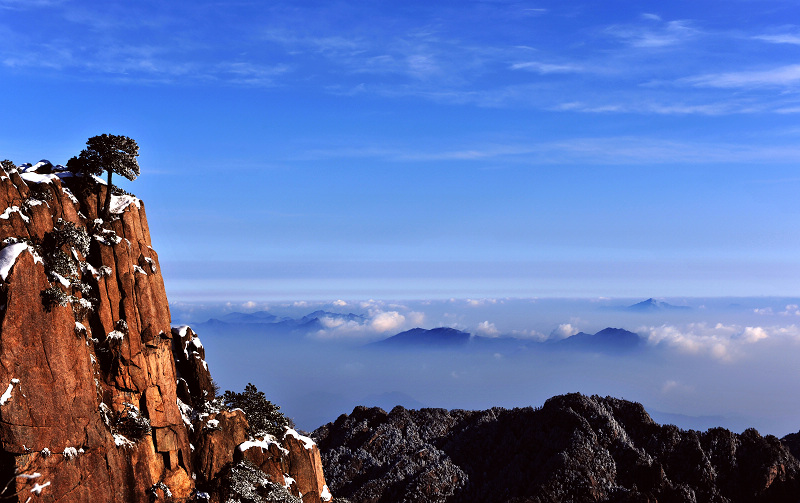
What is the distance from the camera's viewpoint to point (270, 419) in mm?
66500

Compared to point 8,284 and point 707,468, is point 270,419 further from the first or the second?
point 707,468

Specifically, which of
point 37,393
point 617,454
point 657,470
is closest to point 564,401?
point 617,454

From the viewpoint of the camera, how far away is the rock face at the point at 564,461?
134 meters

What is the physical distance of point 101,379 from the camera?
4919 cm

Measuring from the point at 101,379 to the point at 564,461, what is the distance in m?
116

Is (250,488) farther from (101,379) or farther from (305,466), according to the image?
(101,379)

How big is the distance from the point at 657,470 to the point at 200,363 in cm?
11475

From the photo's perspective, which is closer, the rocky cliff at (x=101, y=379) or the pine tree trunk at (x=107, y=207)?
the rocky cliff at (x=101, y=379)

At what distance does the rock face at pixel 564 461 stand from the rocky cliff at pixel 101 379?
8562 cm

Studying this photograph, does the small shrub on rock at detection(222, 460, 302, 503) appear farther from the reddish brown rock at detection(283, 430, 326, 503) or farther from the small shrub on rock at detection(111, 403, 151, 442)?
the small shrub on rock at detection(111, 403, 151, 442)

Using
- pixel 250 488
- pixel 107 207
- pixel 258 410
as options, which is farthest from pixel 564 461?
pixel 107 207

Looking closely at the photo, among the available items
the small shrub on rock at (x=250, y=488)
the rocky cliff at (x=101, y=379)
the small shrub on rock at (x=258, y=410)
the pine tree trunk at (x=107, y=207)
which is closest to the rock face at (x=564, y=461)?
the small shrub on rock at (x=258, y=410)

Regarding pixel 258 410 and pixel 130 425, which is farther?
pixel 258 410

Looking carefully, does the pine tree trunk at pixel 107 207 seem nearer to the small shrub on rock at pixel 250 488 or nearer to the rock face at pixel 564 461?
the small shrub on rock at pixel 250 488
